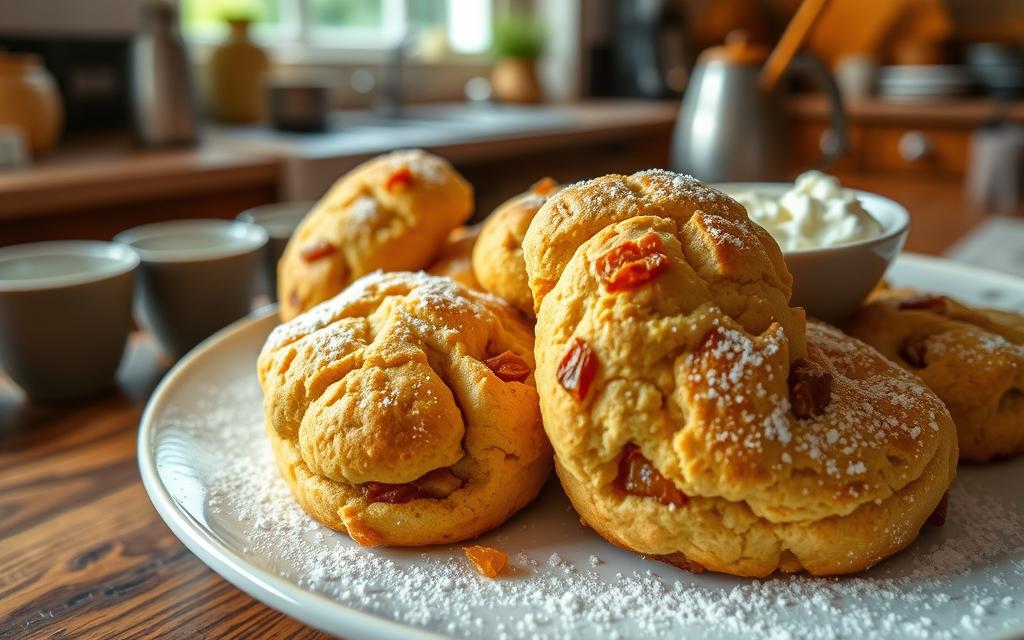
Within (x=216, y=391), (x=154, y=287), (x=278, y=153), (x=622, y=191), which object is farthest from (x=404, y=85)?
(x=622, y=191)

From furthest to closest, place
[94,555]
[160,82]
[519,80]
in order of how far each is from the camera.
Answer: [519,80] → [160,82] → [94,555]

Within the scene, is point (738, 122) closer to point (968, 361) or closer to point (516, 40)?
point (968, 361)

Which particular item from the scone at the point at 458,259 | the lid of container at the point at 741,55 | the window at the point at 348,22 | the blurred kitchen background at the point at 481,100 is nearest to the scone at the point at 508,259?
the scone at the point at 458,259

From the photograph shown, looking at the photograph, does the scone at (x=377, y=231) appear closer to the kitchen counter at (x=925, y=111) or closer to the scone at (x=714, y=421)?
the scone at (x=714, y=421)

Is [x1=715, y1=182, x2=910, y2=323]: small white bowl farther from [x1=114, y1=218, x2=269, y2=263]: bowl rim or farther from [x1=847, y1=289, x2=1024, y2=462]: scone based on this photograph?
[x1=114, y1=218, x2=269, y2=263]: bowl rim

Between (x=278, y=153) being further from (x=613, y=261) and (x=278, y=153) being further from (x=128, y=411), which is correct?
(x=613, y=261)

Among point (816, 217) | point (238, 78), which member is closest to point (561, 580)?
point (816, 217)

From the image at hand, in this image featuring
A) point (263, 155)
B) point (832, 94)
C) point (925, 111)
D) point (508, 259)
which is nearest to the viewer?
point (508, 259)
